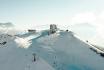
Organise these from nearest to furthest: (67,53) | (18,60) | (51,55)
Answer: (18,60) < (51,55) < (67,53)

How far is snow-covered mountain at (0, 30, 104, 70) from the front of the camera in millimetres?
69912

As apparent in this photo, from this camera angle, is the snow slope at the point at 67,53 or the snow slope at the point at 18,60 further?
the snow slope at the point at 67,53

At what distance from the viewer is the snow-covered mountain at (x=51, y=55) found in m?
69.9

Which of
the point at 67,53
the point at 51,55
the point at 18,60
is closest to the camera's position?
the point at 18,60

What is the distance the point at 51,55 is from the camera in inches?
3019

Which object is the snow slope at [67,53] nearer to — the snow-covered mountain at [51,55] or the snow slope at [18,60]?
the snow-covered mountain at [51,55]

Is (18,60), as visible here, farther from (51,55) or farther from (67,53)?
(67,53)

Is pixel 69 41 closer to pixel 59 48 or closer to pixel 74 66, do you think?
pixel 59 48

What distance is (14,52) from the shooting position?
3059 inches

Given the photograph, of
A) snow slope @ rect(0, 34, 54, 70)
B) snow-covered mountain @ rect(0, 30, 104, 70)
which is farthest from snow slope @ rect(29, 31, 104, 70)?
snow slope @ rect(0, 34, 54, 70)

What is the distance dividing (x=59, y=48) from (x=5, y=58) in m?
20.3

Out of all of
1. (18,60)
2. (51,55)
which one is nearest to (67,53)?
(51,55)

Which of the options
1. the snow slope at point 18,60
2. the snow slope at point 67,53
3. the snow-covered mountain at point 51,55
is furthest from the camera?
the snow slope at point 67,53

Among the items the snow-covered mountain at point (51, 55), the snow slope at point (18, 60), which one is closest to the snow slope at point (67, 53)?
the snow-covered mountain at point (51, 55)
